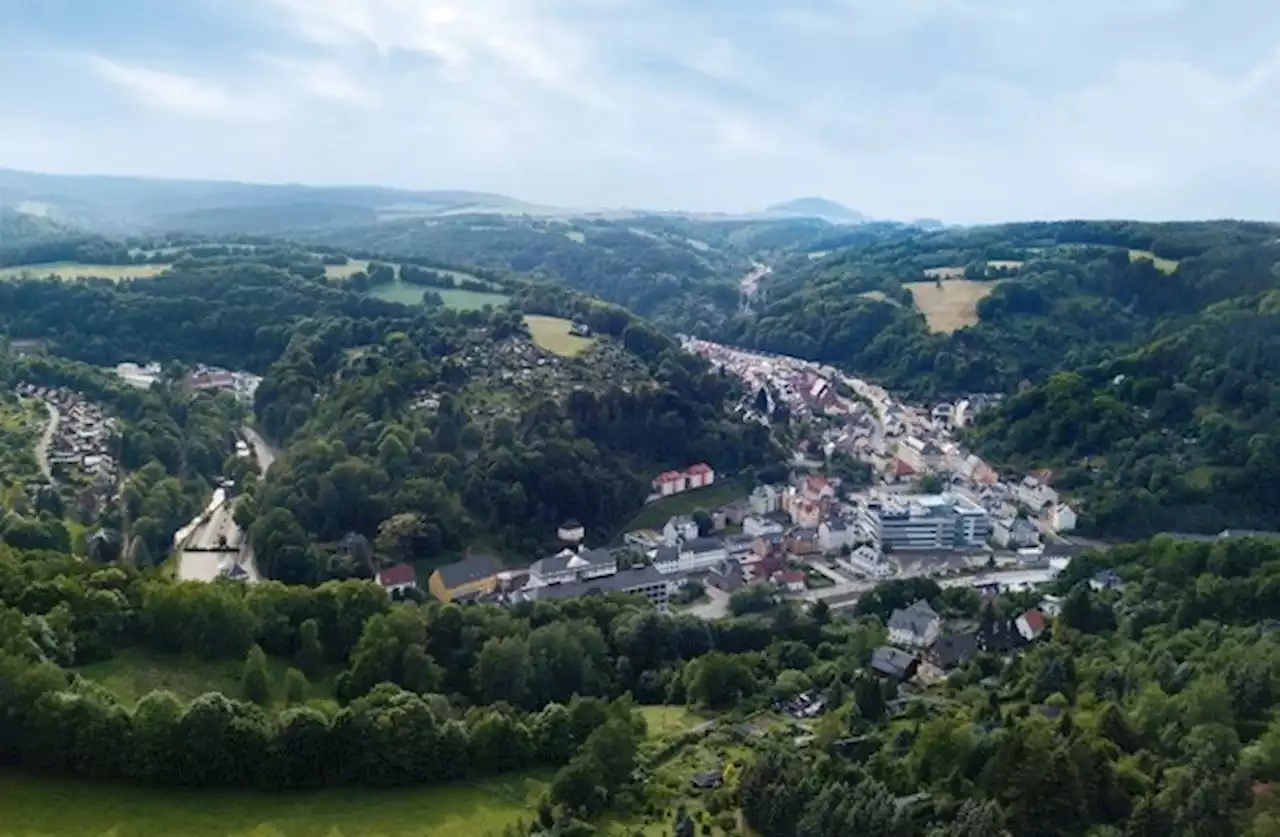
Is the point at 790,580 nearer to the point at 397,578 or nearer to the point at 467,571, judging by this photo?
the point at 467,571

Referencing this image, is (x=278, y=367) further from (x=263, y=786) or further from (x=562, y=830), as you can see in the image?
(x=562, y=830)

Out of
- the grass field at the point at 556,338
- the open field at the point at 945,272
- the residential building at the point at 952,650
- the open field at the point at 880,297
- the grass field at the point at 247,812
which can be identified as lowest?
the residential building at the point at 952,650

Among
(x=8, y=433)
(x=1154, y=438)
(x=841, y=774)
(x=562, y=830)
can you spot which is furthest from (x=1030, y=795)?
(x=8, y=433)

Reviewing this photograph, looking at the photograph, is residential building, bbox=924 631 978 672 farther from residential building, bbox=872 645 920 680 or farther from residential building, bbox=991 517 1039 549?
residential building, bbox=991 517 1039 549

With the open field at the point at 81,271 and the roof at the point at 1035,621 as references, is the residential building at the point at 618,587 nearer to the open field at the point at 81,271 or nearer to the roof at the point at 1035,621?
the roof at the point at 1035,621

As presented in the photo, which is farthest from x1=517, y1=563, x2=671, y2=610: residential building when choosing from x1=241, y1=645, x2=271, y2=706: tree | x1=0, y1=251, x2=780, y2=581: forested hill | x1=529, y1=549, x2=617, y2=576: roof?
x1=241, y1=645, x2=271, y2=706: tree

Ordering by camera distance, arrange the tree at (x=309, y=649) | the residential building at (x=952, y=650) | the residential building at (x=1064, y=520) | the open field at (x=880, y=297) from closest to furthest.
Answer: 1. the tree at (x=309, y=649)
2. the residential building at (x=952, y=650)
3. the residential building at (x=1064, y=520)
4. the open field at (x=880, y=297)

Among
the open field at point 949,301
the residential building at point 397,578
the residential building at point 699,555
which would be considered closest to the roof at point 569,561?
the residential building at point 699,555
